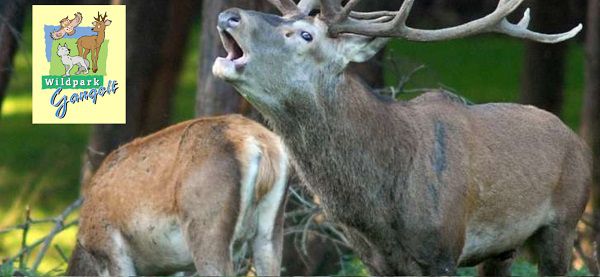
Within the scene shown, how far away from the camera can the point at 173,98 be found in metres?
12.1

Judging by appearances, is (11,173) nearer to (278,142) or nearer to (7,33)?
(7,33)

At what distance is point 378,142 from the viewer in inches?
295

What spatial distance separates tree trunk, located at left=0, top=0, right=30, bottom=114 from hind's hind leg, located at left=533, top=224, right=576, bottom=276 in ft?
11.7

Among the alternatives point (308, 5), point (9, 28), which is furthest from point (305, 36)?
point (9, 28)

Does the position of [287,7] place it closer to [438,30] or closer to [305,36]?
[305,36]

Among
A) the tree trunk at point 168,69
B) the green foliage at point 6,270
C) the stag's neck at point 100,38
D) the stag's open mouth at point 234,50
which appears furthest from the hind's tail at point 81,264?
the tree trunk at point 168,69

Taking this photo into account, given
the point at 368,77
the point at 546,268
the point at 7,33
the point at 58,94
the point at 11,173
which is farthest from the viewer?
A: the point at 11,173

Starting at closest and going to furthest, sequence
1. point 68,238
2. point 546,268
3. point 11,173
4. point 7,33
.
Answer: point 546,268 → point 7,33 → point 68,238 → point 11,173

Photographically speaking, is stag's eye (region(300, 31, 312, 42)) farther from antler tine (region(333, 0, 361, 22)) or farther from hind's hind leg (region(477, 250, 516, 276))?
hind's hind leg (region(477, 250, 516, 276))

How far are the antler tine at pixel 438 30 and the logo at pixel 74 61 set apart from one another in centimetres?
179

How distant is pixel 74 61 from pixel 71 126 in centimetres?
871

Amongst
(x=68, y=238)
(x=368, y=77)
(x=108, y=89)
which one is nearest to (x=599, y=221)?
(x=368, y=77)

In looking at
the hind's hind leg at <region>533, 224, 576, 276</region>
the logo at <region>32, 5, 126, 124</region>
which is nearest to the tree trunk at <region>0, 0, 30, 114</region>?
the logo at <region>32, 5, 126, 124</region>

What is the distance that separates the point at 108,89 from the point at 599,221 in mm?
3963
